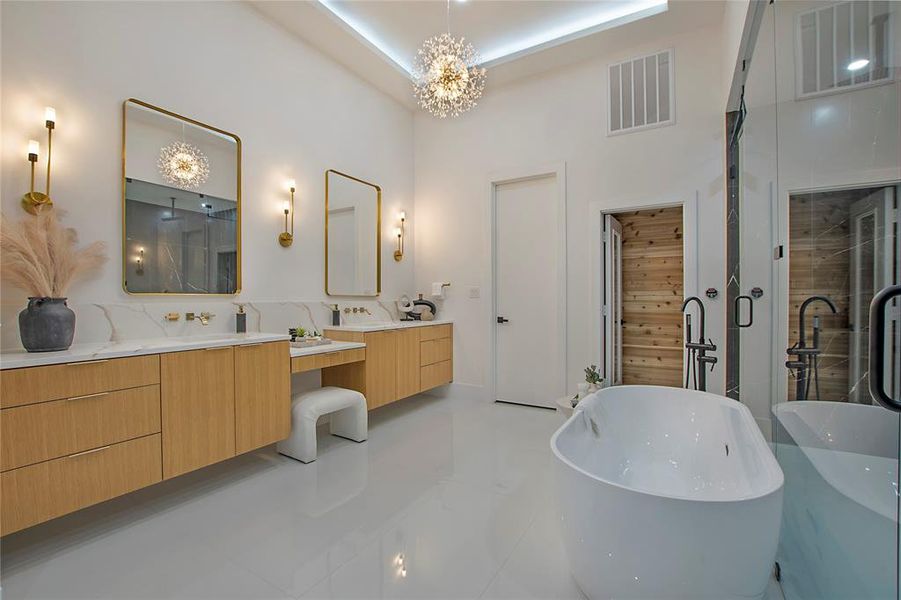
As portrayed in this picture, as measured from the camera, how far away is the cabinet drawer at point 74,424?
1.68 metres

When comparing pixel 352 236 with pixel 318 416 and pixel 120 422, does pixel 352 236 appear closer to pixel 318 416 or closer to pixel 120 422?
pixel 318 416

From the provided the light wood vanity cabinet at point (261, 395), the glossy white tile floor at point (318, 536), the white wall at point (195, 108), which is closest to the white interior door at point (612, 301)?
the glossy white tile floor at point (318, 536)

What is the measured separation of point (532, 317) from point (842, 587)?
3.21 m

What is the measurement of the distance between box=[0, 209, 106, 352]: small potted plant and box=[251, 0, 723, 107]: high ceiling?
7.71ft

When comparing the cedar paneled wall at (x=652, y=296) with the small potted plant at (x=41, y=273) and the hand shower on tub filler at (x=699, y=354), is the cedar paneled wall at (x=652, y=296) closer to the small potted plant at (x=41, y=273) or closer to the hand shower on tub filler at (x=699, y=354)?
the hand shower on tub filler at (x=699, y=354)

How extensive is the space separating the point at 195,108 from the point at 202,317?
1473 mm

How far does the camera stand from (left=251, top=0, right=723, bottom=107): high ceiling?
3381 mm

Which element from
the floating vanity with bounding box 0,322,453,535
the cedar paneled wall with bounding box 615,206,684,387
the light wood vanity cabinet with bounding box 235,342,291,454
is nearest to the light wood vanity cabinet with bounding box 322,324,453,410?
the floating vanity with bounding box 0,322,453,535

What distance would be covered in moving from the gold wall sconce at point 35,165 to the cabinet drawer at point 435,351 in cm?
294

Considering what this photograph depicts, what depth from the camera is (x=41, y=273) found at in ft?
6.63

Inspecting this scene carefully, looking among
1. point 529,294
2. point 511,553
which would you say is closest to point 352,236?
point 529,294

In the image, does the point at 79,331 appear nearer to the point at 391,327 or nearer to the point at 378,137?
the point at 391,327

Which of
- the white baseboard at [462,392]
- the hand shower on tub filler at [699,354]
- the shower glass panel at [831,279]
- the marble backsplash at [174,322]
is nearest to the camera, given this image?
the shower glass panel at [831,279]

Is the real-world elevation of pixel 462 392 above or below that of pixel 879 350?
below
